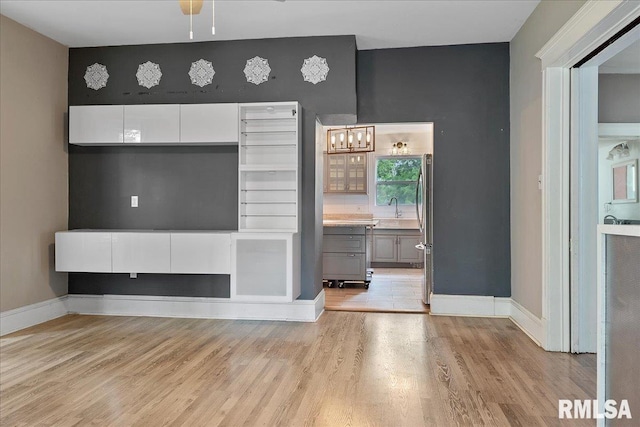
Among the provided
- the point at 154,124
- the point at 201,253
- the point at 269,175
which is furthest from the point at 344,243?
the point at 154,124

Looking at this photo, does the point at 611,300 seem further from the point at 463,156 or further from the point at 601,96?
the point at 463,156

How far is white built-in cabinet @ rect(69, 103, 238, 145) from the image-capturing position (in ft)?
13.8

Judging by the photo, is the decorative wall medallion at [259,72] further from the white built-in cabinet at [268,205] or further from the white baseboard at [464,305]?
the white baseboard at [464,305]

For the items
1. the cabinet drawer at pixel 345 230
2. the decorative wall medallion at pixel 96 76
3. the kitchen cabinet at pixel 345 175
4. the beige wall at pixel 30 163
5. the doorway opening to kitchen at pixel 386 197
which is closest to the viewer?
the beige wall at pixel 30 163

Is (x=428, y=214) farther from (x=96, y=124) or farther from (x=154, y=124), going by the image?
(x=96, y=124)

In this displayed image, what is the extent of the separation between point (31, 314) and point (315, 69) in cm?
352

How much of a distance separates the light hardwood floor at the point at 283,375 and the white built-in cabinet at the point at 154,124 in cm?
176

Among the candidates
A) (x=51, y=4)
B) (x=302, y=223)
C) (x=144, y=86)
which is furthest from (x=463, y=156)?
(x=51, y=4)

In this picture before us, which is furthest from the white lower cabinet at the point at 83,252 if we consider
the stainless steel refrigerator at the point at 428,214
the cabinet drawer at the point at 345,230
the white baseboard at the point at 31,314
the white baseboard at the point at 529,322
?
the white baseboard at the point at 529,322

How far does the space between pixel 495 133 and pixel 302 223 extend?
2.15 m

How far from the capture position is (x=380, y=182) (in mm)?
8906

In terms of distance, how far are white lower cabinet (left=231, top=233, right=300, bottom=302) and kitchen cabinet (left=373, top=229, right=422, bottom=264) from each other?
446 centimetres

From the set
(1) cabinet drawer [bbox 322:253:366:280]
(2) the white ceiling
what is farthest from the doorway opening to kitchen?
(2) the white ceiling

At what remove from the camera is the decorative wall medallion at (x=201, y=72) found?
14.9 ft
